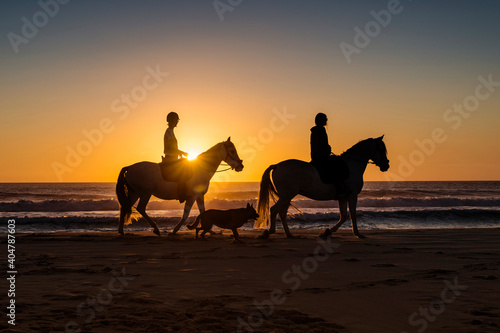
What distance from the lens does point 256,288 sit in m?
5.47

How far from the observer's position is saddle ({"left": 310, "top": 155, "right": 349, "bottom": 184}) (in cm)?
1101

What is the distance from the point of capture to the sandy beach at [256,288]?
4060 mm

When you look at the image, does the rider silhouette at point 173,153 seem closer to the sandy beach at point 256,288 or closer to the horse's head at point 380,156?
the sandy beach at point 256,288

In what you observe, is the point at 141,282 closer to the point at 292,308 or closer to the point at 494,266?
the point at 292,308

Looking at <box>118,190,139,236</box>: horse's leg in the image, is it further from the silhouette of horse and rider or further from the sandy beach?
the sandy beach

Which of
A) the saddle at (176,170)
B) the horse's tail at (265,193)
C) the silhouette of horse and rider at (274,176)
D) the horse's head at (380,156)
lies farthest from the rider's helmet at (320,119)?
the saddle at (176,170)

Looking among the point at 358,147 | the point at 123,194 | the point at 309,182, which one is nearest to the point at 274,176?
the point at 309,182

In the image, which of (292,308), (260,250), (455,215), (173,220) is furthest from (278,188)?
(455,215)

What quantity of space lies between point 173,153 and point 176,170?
438mm

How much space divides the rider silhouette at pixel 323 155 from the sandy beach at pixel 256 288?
2161 millimetres

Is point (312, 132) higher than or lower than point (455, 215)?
higher

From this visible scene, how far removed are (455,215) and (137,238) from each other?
17221 millimetres

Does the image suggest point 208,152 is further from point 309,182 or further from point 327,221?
point 327,221

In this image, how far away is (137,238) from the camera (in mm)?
11250
